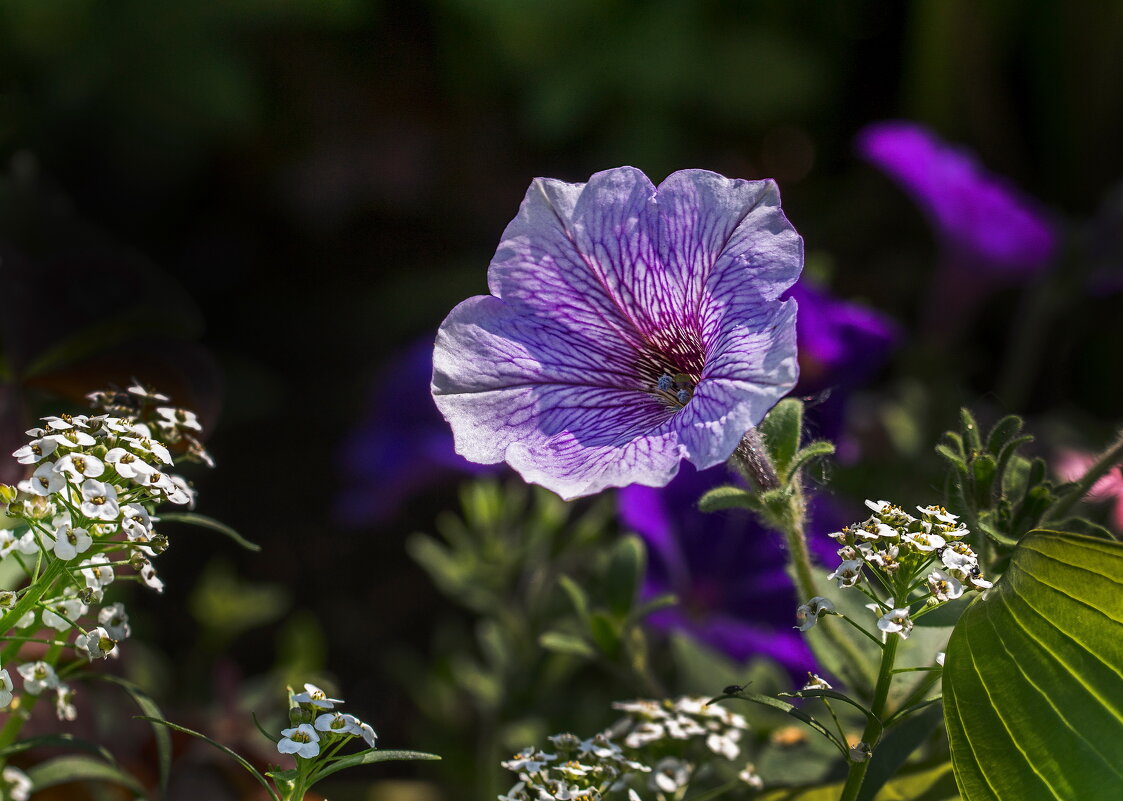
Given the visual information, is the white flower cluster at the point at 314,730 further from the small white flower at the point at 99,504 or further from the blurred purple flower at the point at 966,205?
the blurred purple flower at the point at 966,205

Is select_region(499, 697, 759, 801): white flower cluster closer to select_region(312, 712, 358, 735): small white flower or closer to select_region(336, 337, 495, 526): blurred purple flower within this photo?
select_region(312, 712, 358, 735): small white flower

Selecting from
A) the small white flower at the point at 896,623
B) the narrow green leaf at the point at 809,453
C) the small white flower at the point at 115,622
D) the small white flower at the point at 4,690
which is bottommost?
the small white flower at the point at 4,690

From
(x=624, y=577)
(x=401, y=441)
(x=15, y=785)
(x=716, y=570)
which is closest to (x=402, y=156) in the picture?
(x=401, y=441)

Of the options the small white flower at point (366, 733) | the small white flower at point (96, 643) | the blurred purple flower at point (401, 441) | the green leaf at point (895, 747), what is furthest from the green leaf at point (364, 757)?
the blurred purple flower at point (401, 441)

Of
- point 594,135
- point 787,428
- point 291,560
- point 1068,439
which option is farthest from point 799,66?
point 787,428

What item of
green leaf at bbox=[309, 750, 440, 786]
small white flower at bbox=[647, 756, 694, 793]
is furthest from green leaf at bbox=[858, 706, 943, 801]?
green leaf at bbox=[309, 750, 440, 786]

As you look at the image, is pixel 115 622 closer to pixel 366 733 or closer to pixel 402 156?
pixel 366 733

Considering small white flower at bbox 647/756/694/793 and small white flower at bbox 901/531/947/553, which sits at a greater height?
small white flower at bbox 901/531/947/553

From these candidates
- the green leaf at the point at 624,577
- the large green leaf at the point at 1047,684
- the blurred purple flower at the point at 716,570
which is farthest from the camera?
the blurred purple flower at the point at 716,570
